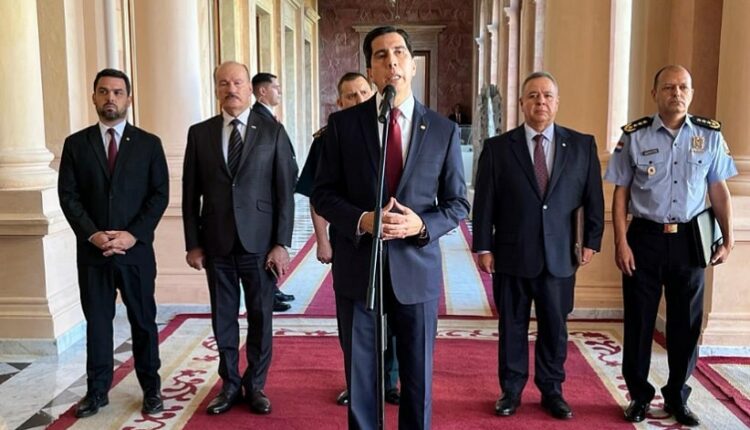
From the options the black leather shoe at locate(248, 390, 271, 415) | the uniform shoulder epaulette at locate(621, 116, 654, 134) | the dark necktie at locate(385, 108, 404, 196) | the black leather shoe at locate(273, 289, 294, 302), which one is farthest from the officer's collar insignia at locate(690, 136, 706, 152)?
the black leather shoe at locate(273, 289, 294, 302)

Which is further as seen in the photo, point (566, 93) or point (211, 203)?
point (566, 93)

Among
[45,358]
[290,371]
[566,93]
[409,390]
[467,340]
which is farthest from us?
[566,93]

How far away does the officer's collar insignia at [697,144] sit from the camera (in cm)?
352

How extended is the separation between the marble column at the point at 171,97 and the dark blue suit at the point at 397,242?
135 inches

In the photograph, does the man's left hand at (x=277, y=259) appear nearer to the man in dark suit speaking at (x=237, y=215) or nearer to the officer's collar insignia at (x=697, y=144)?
the man in dark suit speaking at (x=237, y=215)

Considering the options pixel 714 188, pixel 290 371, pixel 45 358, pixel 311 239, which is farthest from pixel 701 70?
pixel 311 239

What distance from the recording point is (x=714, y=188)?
11.8 ft

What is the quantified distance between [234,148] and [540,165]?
1.51m

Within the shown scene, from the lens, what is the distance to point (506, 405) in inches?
148

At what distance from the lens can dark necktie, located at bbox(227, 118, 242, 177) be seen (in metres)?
3.68

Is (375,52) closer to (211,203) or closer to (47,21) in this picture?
(211,203)

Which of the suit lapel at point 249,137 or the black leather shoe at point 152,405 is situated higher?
the suit lapel at point 249,137

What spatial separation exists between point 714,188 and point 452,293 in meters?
3.36

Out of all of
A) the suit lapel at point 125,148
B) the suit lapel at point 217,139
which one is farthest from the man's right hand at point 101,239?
the suit lapel at point 217,139
